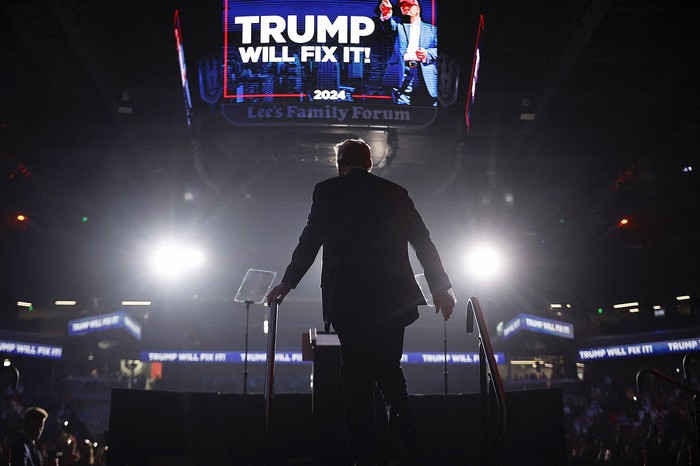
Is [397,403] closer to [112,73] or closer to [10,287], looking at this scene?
[112,73]

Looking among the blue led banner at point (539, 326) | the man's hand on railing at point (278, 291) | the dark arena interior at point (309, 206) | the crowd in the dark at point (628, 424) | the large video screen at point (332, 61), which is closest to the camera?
the man's hand on railing at point (278, 291)

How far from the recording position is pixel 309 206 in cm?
1725

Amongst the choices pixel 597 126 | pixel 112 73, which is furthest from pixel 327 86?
pixel 597 126

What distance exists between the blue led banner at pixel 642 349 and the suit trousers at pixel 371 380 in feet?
63.6

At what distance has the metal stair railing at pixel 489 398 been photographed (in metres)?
3.54

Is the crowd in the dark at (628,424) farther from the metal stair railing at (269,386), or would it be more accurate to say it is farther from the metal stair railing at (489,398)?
the metal stair railing at (269,386)

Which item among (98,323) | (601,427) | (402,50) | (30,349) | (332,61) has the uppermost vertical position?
(402,50)

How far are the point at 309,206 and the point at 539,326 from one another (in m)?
7.57

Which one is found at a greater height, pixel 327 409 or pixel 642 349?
pixel 642 349

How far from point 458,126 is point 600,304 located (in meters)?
19.4

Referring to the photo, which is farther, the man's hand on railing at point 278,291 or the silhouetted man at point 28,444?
the silhouetted man at point 28,444

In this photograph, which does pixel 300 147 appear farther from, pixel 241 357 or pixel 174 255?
pixel 241 357

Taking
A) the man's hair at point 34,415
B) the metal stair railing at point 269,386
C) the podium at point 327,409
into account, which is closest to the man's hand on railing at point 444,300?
the metal stair railing at point 269,386

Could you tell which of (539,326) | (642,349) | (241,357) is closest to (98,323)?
(241,357)
